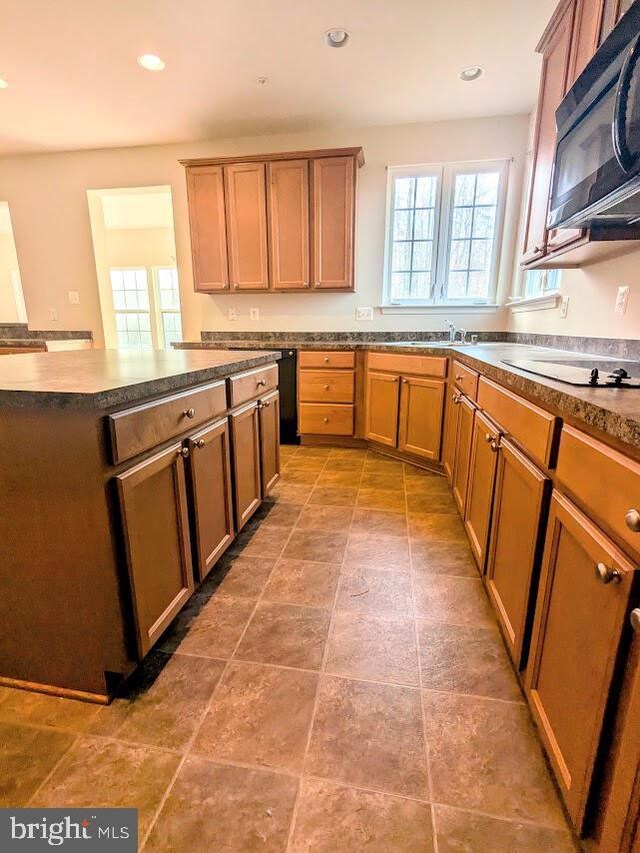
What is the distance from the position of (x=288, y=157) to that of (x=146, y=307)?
540 cm

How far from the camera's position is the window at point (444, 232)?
135 inches

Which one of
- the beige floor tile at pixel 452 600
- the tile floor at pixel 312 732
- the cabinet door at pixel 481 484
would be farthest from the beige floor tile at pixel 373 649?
the cabinet door at pixel 481 484

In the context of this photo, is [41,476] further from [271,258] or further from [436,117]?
[436,117]

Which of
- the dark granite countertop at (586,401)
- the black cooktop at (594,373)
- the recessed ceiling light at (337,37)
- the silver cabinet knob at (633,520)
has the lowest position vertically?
the silver cabinet knob at (633,520)

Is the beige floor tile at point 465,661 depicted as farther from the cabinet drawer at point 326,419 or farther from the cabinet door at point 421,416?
the cabinet drawer at point 326,419

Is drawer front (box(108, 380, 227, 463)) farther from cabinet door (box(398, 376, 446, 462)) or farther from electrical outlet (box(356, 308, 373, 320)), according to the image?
electrical outlet (box(356, 308, 373, 320))

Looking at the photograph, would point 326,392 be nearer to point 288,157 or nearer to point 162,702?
point 288,157

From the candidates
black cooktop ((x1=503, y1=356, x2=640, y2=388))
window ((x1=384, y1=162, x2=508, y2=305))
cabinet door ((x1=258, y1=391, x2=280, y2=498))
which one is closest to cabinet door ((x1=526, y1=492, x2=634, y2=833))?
black cooktop ((x1=503, y1=356, x2=640, y2=388))

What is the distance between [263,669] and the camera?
1230mm

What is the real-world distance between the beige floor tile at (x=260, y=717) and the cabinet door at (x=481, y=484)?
82cm

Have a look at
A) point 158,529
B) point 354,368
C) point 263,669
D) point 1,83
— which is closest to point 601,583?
point 263,669

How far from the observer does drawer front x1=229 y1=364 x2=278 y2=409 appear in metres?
1.71

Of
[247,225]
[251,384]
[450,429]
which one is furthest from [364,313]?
[251,384]

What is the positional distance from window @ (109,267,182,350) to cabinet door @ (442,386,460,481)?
20.4ft
